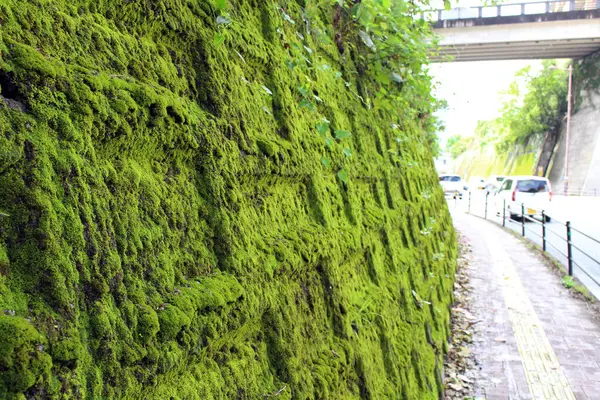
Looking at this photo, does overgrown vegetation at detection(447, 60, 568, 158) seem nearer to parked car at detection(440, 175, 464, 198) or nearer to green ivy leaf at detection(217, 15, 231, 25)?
parked car at detection(440, 175, 464, 198)

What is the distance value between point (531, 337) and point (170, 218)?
5.64 metres

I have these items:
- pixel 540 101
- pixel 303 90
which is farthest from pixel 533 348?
pixel 540 101

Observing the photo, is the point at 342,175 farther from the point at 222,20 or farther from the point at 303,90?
the point at 222,20

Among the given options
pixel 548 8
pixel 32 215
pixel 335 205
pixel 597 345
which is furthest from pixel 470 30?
pixel 32 215

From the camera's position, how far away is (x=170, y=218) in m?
1.27

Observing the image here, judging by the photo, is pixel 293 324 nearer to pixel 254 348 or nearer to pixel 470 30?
pixel 254 348

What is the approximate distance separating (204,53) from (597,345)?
5674mm

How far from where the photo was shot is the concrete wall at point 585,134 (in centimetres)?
2959

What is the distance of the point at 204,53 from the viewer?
157 centimetres

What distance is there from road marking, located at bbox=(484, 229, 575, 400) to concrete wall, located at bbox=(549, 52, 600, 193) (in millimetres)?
24419

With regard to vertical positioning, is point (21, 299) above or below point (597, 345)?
above

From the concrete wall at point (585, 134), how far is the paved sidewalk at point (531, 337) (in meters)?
23.2

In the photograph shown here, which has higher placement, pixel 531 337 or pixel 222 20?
pixel 222 20

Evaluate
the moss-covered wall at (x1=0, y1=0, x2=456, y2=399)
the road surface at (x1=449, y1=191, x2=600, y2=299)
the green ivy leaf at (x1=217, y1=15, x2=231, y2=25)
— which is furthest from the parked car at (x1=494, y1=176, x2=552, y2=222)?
the green ivy leaf at (x1=217, y1=15, x2=231, y2=25)
